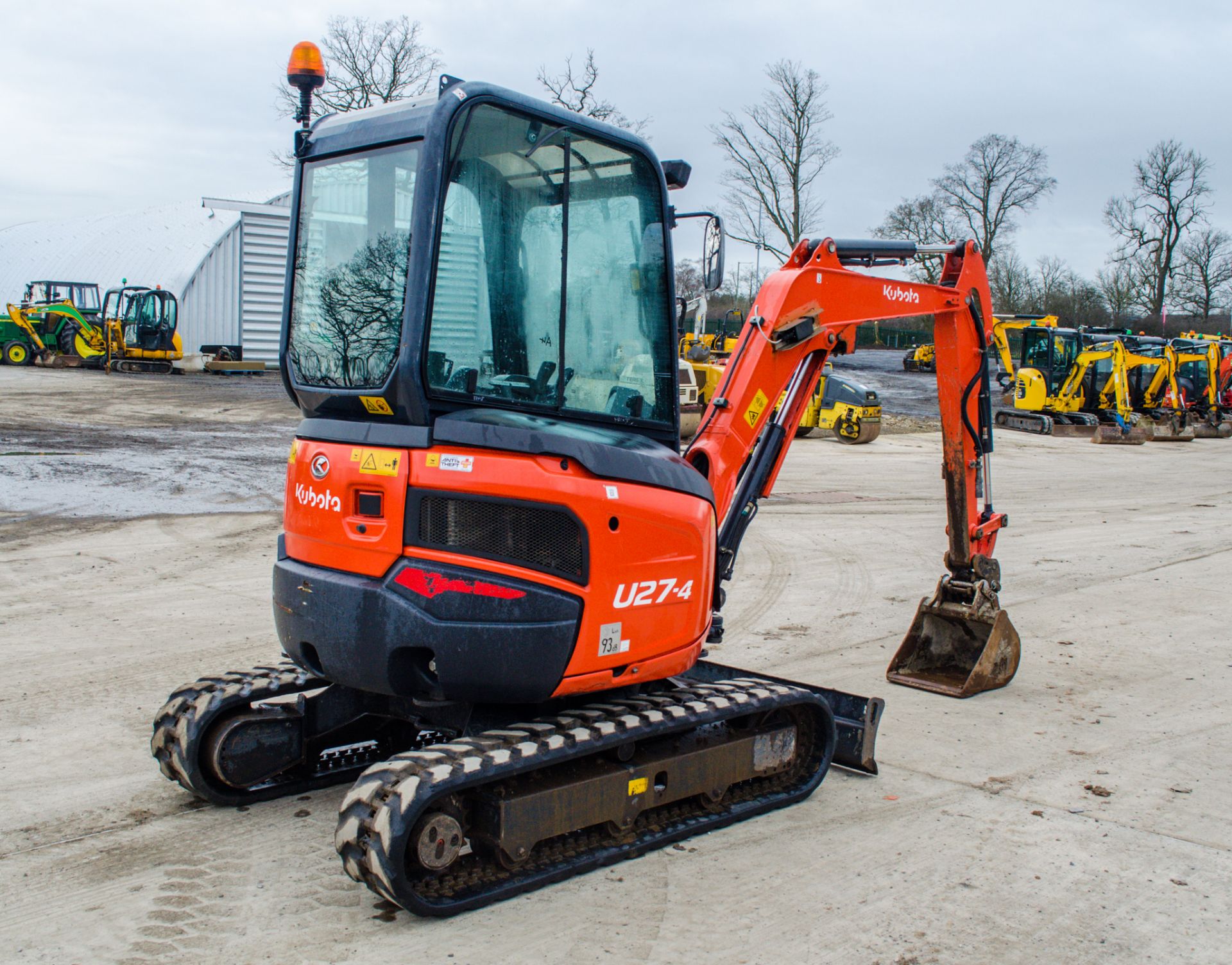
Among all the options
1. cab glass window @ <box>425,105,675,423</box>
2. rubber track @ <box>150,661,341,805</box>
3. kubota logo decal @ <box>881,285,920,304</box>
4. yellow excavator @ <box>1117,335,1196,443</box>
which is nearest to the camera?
cab glass window @ <box>425,105,675,423</box>

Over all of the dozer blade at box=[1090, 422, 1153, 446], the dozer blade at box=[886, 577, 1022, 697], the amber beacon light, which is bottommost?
the dozer blade at box=[886, 577, 1022, 697]

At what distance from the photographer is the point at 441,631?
13.1 ft

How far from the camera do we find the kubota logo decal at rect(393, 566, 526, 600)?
399cm

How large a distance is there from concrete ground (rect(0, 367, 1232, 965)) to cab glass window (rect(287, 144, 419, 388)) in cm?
194

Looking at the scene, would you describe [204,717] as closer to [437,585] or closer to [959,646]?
[437,585]

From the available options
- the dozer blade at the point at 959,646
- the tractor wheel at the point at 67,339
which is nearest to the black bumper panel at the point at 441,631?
the dozer blade at the point at 959,646

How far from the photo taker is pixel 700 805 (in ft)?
15.9

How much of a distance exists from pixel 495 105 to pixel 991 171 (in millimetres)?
58198

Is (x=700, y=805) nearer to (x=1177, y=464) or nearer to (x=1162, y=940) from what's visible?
(x=1162, y=940)

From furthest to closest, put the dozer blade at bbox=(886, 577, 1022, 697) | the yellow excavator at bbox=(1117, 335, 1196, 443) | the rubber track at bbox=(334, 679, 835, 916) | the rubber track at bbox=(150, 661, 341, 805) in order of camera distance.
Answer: the yellow excavator at bbox=(1117, 335, 1196, 443) → the dozer blade at bbox=(886, 577, 1022, 697) → the rubber track at bbox=(150, 661, 341, 805) → the rubber track at bbox=(334, 679, 835, 916)

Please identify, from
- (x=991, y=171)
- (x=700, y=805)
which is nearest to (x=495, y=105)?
(x=700, y=805)

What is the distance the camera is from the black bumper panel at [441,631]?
400cm

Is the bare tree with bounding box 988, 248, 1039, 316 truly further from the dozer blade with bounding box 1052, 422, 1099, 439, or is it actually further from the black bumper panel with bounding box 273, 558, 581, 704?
the black bumper panel with bounding box 273, 558, 581, 704

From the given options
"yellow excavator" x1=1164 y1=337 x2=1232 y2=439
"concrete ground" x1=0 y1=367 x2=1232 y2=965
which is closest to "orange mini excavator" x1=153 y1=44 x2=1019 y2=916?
"concrete ground" x1=0 y1=367 x2=1232 y2=965
